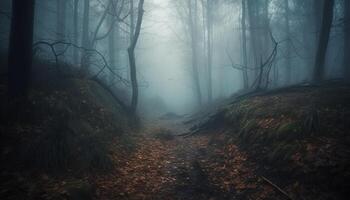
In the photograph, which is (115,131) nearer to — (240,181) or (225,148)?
(225,148)

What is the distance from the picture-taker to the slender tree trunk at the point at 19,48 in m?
7.86

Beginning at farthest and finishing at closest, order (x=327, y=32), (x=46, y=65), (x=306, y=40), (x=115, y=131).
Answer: (x=306, y=40), (x=327, y=32), (x=46, y=65), (x=115, y=131)

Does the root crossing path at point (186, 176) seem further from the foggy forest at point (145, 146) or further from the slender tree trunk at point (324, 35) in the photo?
the slender tree trunk at point (324, 35)

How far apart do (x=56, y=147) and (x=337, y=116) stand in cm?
798

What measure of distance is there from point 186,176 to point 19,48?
21.8ft

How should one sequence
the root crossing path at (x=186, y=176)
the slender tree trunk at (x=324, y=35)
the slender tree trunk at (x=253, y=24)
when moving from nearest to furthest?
the root crossing path at (x=186, y=176) < the slender tree trunk at (x=324, y=35) < the slender tree trunk at (x=253, y=24)

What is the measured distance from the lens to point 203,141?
37.2 feet

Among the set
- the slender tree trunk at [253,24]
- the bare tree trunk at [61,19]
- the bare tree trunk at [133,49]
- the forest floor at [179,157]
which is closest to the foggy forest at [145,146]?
the forest floor at [179,157]

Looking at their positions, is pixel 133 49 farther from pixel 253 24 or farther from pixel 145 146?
pixel 253 24

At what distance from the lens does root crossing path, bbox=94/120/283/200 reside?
6.17m

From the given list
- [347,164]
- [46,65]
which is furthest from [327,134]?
[46,65]

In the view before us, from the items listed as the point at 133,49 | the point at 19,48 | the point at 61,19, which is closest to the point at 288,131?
the point at 19,48

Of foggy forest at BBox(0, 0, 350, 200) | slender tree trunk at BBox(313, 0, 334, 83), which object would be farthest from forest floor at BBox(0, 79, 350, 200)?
slender tree trunk at BBox(313, 0, 334, 83)

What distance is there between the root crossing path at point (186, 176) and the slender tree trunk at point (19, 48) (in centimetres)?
412
